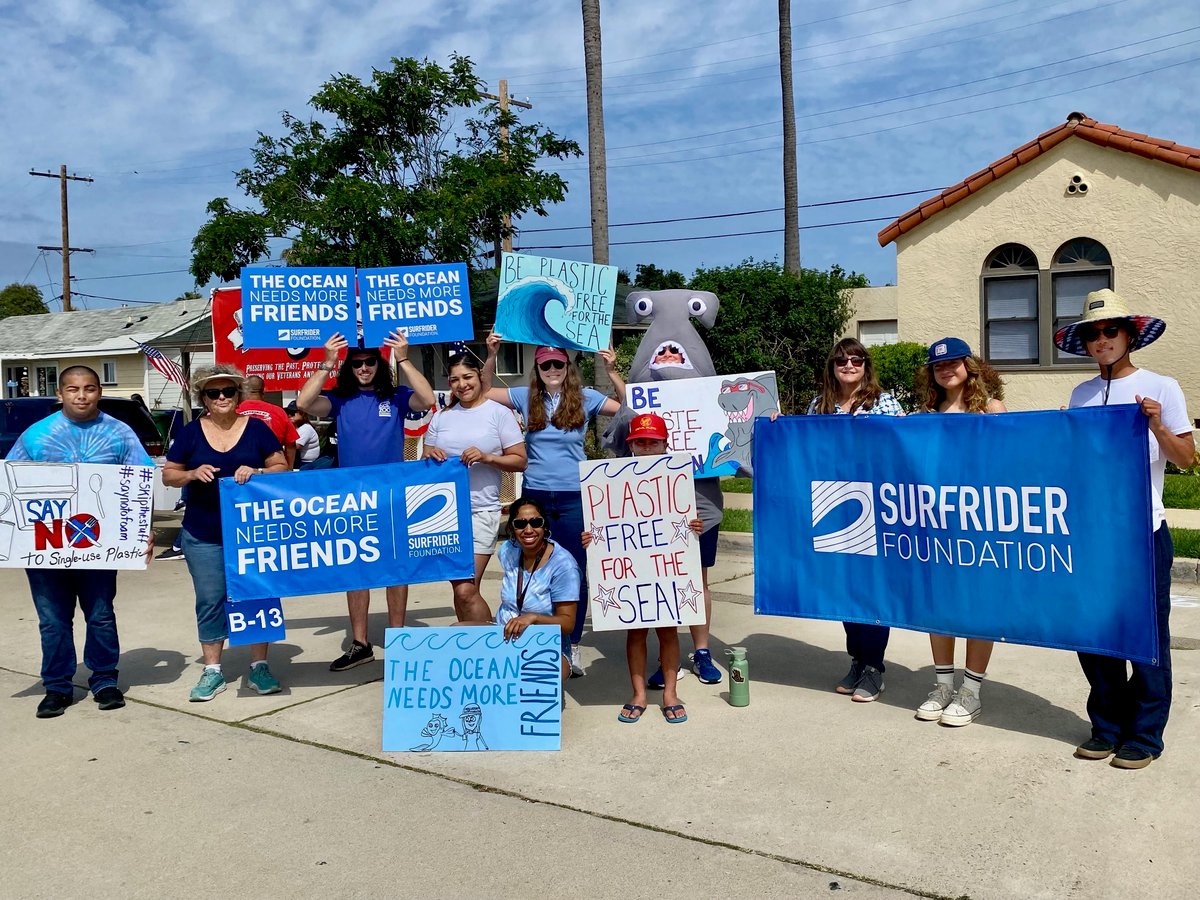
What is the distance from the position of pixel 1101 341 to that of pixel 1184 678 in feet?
7.40

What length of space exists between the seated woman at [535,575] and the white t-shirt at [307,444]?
449 centimetres

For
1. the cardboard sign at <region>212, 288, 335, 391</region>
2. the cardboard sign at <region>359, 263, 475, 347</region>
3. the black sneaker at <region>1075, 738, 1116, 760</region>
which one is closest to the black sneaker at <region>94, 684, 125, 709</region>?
the cardboard sign at <region>359, 263, 475, 347</region>

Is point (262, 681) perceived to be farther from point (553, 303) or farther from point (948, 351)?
point (948, 351)

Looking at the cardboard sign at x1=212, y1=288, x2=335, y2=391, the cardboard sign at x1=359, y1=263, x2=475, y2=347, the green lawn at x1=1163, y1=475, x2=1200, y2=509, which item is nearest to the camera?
the cardboard sign at x1=359, y1=263, x2=475, y2=347

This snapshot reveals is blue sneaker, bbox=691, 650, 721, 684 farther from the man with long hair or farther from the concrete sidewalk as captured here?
the man with long hair

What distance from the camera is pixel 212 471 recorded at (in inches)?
225

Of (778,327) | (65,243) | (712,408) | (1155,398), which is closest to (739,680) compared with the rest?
(712,408)

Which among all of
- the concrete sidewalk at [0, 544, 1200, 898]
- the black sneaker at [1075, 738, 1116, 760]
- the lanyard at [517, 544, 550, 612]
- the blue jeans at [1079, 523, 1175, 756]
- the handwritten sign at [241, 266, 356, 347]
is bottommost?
the concrete sidewalk at [0, 544, 1200, 898]

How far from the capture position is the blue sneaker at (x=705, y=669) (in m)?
5.95

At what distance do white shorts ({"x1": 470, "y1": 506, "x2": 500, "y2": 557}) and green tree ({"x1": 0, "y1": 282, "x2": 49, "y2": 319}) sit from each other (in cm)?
7381

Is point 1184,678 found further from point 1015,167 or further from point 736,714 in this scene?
point 1015,167

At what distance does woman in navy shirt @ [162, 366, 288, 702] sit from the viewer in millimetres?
5754

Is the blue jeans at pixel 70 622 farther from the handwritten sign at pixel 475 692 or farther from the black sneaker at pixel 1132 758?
the black sneaker at pixel 1132 758

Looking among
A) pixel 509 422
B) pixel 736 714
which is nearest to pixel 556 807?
pixel 736 714
